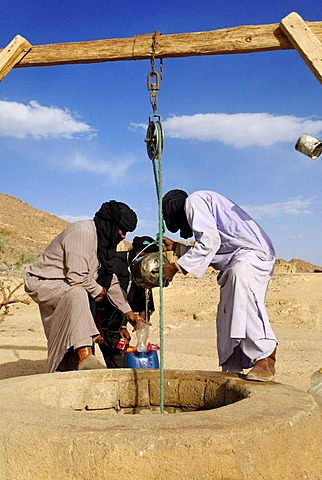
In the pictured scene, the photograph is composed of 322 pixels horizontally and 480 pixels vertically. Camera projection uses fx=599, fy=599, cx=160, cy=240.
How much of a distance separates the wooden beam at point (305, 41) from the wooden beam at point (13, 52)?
6.77 feet

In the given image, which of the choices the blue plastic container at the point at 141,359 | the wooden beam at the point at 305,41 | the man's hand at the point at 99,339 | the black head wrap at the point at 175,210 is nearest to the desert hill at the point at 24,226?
the man's hand at the point at 99,339

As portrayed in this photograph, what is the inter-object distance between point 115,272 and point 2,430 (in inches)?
119

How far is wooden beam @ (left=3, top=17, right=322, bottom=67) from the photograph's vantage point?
4410 mm

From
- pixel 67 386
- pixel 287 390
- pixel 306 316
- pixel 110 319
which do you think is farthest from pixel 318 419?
pixel 306 316

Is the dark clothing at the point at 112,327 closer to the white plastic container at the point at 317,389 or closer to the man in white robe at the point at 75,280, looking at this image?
the man in white robe at the point at 75,280

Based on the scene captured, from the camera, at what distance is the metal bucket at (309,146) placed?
4.02 meters

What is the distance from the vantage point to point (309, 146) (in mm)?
→ 4039

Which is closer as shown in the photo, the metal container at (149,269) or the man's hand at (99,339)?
the metal container at (149,269)

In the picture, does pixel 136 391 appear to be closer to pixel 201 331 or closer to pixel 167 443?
pixel 167 443


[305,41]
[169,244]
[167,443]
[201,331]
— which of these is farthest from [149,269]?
[201,331]

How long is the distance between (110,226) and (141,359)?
1200 mm

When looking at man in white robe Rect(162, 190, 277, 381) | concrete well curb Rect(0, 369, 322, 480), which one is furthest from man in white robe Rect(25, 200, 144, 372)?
concrete well curb Rect(0, 369, 322, 480)

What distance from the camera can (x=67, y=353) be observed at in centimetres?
516

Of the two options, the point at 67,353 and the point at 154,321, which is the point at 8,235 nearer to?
the point at 154,321
